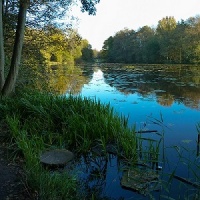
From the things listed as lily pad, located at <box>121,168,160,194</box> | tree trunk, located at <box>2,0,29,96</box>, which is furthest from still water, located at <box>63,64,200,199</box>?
tree trunk, located at <box>2,0,29,96</box>

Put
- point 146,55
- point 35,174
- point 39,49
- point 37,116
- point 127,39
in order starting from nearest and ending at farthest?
1. point 35,174
2. point 37,116
3. point 39,49
4. point 146,55
5. point 127,39

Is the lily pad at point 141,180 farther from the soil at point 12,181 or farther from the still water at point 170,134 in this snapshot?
the soil at point 12,181

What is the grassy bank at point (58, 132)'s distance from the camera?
10.4ft

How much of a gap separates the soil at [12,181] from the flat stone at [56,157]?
422mm

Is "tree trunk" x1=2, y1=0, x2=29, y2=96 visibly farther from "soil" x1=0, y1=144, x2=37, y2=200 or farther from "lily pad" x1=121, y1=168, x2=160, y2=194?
"lily pad" x1=121, y1=168, x2=160, y2=194

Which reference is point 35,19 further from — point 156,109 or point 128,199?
point 128,199

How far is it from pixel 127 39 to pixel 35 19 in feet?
207

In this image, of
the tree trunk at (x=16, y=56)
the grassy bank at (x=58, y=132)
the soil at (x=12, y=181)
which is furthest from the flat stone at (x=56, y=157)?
the tree trunk at (x=16, y=56)

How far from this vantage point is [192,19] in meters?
46.9

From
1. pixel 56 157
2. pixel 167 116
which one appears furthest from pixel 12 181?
pixel 167 116

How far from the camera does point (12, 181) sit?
131 inches

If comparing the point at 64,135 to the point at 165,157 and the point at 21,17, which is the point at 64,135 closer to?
the point at 165,157

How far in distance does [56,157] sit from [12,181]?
3.99ft

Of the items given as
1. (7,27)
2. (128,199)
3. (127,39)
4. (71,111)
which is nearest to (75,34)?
(7,27)
